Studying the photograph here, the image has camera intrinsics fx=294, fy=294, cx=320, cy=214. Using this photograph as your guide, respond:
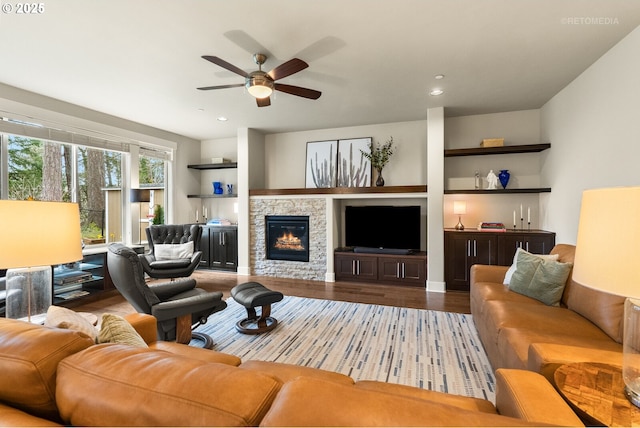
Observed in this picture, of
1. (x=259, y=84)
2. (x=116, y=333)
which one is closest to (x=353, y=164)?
(x=259, y=84)

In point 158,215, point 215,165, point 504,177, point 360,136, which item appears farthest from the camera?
point 215,165

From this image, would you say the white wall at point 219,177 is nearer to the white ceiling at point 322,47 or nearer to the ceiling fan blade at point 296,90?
the white ceiling at point 322,47

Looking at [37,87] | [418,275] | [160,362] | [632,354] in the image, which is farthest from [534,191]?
[37,87]

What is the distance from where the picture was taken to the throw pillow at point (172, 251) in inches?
186

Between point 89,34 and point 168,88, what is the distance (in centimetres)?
116

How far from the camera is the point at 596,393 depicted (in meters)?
1.11

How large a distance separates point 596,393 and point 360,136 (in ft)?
15.7

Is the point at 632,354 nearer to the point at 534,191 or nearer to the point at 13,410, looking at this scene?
the point at 13,410

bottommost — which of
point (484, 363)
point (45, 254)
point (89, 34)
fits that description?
point (484, 363)

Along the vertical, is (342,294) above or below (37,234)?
below

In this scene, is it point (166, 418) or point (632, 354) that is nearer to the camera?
point (166, 418)

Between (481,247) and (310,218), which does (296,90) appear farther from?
(481,247)

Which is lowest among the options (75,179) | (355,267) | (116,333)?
(355,267)

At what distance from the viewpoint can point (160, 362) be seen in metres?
0.77
